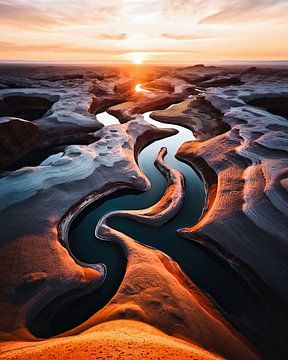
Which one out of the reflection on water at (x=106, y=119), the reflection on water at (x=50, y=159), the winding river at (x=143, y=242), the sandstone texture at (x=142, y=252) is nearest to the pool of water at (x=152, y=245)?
the winding river at (x=143, y=242)

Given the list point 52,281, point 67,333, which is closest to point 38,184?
point 52,281

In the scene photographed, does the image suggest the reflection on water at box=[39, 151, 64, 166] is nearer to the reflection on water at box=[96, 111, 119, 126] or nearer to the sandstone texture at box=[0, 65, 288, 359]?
the sandstone texture at box=[0, 65, 288, 359]

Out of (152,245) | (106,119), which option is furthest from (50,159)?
(106,119)

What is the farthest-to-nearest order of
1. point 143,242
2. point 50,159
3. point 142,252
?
point 50,159 < point 143,242 < point 142,252

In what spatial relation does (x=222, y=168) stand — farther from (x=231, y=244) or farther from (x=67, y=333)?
(x=67, y=333)

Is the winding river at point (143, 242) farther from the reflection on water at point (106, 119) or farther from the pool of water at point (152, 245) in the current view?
the reflection on water at point (106, 119)

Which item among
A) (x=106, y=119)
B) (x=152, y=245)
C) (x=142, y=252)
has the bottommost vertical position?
(x=106, y=119)

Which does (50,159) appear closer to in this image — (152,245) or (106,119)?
(152,245)

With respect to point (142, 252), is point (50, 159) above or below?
below

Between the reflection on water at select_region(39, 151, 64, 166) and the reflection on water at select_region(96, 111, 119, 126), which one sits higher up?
the reflection on water at select_region(39, 151, 64, 166)

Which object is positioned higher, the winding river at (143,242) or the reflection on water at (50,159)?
the winding river at (143,242)

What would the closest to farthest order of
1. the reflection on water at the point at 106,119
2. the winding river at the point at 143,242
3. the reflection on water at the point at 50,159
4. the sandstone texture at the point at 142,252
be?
the sandstone texture at the point at 142,252, the winding river at the point at 143,242, the reflection on water at the point at 50,159, the reflection on water at the point at 106,119

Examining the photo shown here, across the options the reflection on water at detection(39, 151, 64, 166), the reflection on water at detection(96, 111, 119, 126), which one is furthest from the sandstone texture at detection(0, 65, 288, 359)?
the reflection on water at detection(96, 111, 119, 126)
